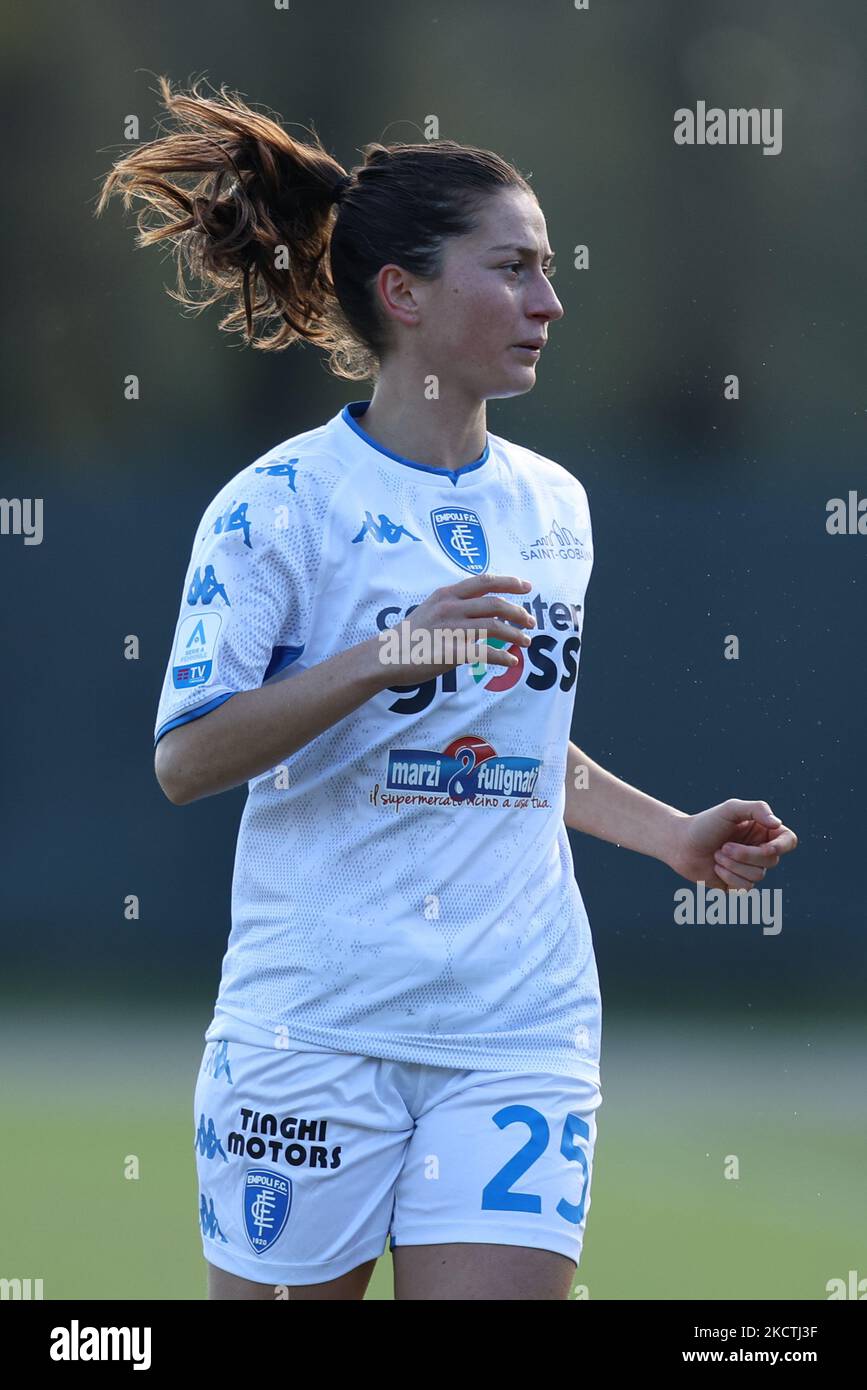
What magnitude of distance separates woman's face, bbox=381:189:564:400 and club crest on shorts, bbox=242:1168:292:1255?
0.98m

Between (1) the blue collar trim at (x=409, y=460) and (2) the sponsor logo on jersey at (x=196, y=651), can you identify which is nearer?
(2) the sponsor logo on jersey at (x=196, y=651)

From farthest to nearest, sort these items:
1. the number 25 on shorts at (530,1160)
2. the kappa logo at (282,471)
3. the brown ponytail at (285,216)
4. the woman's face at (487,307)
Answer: the brown ponytail at (285,216) → the woman's face at (487,307) → the kappa logo at (282,471) → the number 25 on shorts at (530,1160)

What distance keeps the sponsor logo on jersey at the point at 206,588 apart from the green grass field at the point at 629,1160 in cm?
222

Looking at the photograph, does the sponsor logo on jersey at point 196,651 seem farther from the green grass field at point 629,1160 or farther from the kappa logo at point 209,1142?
the green grass field at point 629,1160

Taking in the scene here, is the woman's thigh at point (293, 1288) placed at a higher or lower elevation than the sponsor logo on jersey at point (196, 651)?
lower

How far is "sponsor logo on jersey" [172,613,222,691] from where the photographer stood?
2.11 meters

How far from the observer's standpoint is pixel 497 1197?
6.80 feet

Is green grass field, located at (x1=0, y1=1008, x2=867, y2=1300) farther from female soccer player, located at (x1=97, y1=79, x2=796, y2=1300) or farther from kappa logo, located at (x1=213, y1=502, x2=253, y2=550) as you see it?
kappa logo, located at (x1=213, y1=502, x2=253, y2=550)

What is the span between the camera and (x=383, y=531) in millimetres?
2199

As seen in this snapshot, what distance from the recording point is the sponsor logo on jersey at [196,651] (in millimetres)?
2113

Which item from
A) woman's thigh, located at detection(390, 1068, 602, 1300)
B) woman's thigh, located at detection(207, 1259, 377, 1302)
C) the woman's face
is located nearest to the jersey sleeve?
the woman's face

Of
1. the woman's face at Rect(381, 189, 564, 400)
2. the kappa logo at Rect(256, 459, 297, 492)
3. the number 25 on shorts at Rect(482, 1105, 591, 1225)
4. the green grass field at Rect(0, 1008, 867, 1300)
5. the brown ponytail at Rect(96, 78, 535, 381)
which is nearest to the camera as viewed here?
the number 25 on shorts at Rect(482, 1105, 591, 1225)

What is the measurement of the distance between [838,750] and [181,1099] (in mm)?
2455

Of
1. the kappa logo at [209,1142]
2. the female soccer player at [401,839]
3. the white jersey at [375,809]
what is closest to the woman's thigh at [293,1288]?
the female soccer player at [401,839]
